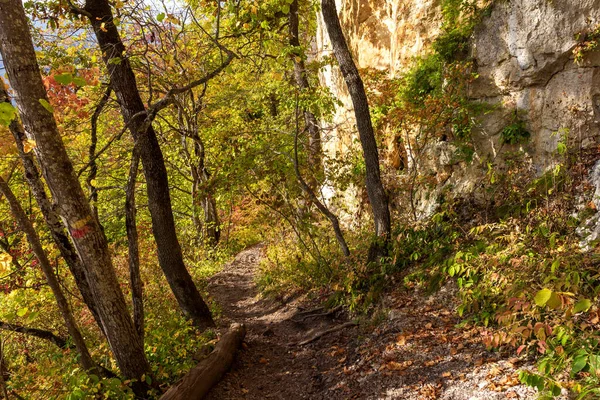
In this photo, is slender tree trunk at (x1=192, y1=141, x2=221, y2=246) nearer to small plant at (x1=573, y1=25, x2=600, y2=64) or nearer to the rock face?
the rock face

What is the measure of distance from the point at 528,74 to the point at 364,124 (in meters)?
3.08

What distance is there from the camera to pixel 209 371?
5.35 meters

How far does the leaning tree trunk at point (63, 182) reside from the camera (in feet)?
11.3

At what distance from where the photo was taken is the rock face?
6.41 meters

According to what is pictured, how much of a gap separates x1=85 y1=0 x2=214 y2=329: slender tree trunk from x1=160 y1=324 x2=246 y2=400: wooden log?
105cm

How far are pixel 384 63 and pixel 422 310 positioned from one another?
6.90 meters

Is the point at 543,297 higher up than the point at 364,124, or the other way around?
the point at 364,124

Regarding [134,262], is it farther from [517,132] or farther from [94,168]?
[517,132]

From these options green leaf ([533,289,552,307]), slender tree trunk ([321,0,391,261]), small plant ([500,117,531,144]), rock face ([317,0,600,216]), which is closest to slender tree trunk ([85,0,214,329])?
slender tree trunk ([321,0,391,261])

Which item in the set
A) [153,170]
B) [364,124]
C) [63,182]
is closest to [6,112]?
[63,182]

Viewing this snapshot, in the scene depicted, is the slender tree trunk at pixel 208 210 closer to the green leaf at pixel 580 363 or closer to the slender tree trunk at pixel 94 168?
the slender tree trunk at pixel 94 168

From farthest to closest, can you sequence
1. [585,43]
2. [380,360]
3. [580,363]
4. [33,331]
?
1. [585,43]
2. [33,331]
3. [380,360]
4. [580,363]

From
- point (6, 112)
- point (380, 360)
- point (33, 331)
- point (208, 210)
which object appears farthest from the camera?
point (208, 210)

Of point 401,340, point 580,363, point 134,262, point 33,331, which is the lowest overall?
point 401,340
